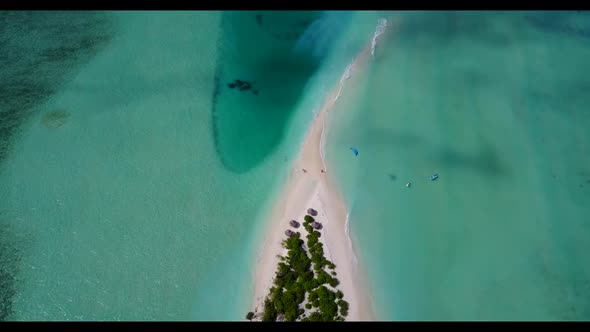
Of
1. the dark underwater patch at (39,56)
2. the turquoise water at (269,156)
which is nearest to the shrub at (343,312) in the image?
the turquoise water at (269,156)

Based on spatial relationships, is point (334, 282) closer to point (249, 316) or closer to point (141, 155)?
point (249, 316)

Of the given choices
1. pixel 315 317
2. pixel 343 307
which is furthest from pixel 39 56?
pixel 343 307

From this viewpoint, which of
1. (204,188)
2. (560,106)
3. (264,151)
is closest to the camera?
(204,188)

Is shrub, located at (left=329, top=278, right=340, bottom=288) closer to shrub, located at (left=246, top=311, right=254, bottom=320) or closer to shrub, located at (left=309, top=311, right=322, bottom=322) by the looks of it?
shrub, located at (left=309, top=311, right=322, bottom=322)

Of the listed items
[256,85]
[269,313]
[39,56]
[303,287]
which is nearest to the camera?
[269,313]
